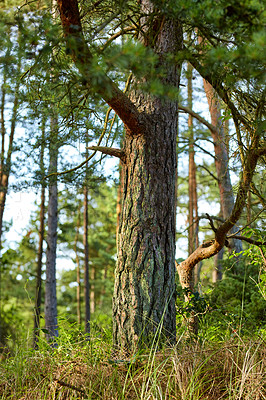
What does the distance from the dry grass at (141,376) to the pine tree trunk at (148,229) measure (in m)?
0.26

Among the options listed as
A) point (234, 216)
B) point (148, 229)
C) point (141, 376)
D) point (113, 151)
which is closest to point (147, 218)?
point (148, 229)

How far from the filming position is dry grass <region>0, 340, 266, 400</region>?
2236 millimetres

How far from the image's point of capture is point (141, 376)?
245 cm

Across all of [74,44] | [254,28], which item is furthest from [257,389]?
[74,44]

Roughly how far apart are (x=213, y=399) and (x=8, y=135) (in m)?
8.11

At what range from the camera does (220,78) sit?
266cm

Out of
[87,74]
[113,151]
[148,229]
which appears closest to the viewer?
[87,74]

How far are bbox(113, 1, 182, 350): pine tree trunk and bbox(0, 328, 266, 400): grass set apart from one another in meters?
0.26

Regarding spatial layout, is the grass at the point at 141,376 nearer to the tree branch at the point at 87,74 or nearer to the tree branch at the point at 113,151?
the tree branch at the point at 113,151

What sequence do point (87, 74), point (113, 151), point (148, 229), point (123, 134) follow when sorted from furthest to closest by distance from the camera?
point (123, 134) < point (113, 151) < point (148, 229) < point (87, 74)

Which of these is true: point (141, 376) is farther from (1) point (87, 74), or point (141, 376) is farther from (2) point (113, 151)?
(1) point (87, 74)

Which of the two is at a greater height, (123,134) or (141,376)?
(123,134)

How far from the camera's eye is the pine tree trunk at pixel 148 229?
2818mm

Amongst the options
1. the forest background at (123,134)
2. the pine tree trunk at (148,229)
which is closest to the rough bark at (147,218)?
the pine tree trunk at (148,229)
